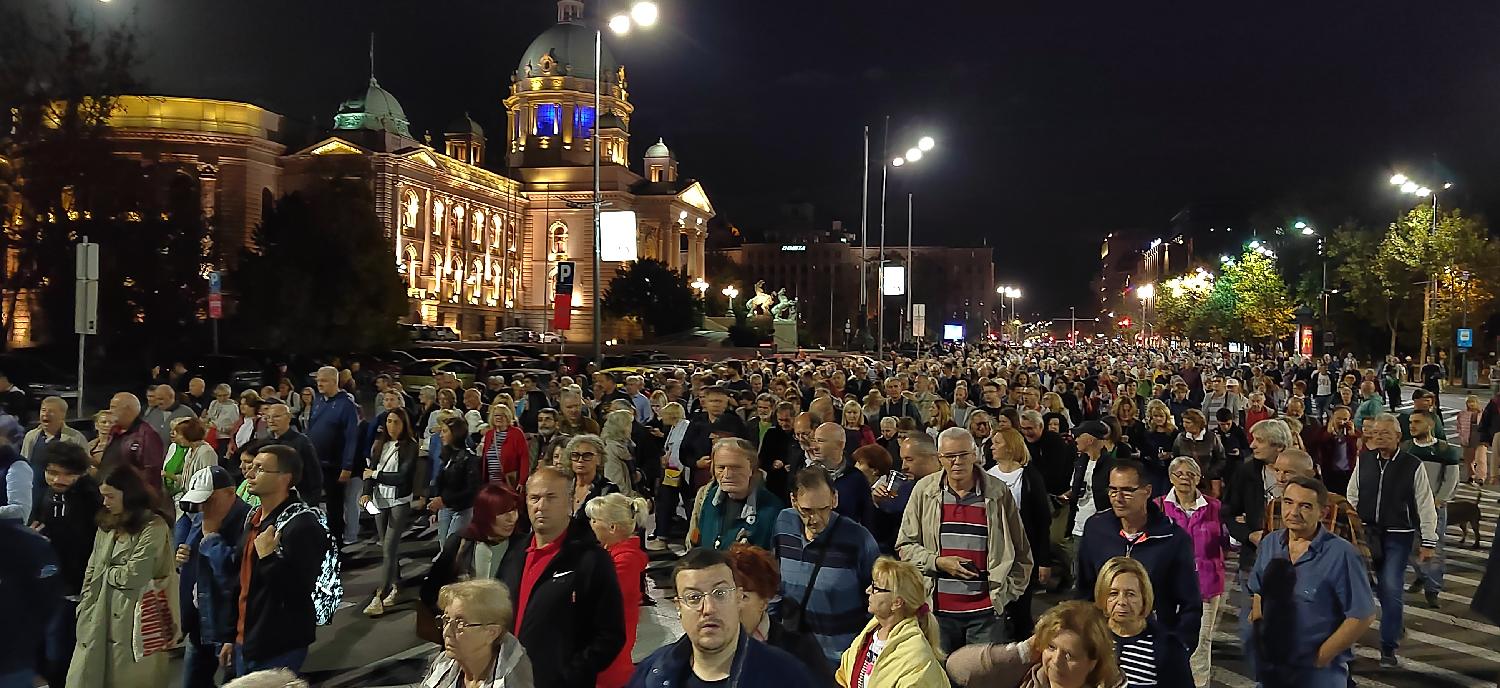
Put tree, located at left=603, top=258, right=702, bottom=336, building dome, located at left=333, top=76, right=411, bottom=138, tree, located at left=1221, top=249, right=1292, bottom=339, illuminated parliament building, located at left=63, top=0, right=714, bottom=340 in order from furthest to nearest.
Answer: building dome, located at left=333, top=76, right=411, bottom=138 → tree, located at left=603, top=258, right=702, bottom=336 → illuminated parliament building, located at left=63, top=0, right=714, bottom=340 → tree, located at left=1221, top=249, right=1292, bottom=339

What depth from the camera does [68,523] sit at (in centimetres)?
627

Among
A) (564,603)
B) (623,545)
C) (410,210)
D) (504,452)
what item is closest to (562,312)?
(504,452)

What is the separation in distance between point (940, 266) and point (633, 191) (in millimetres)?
63774

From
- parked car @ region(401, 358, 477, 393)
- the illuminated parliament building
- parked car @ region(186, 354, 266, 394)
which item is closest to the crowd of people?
parked car @ region(186, 354, 266, 394)

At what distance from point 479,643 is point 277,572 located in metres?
2.12

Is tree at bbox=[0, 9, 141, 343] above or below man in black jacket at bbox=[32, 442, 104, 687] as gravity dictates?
above

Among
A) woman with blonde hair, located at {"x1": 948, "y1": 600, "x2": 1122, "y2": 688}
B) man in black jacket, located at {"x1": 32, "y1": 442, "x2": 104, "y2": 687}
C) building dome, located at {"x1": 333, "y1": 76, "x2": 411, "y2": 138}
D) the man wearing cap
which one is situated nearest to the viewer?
woman with blonde hair, located at {"x1": 948, "y1": 600, "x2": 1122, "y2": 688}

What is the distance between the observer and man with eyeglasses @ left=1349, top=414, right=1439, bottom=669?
8.30m

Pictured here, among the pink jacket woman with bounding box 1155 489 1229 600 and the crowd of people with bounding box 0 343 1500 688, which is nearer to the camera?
the crowd of people with bounding box 0 343 1500 688

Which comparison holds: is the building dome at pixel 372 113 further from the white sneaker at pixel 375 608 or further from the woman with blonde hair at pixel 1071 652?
the woman with blonde hair at pixel 1071 652

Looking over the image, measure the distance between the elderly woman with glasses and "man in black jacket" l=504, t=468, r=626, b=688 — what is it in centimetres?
64

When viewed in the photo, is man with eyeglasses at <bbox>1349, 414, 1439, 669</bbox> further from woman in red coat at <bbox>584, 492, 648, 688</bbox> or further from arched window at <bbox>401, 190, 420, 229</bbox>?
arched window at <bbox>401, 190, 420, 229</bbox>

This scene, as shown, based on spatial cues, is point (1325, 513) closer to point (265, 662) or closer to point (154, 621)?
point (265, 662)

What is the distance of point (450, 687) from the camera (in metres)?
3.73
